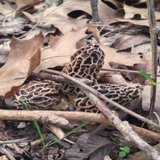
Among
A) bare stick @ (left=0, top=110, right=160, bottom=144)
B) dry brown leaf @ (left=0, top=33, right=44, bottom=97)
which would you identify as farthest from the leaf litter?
bare stick @ (left=0, top=110, right=160, bottom=144)

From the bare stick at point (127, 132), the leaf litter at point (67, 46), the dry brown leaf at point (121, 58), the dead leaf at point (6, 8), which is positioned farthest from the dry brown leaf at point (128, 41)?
the dead leaf at point (6, 8)

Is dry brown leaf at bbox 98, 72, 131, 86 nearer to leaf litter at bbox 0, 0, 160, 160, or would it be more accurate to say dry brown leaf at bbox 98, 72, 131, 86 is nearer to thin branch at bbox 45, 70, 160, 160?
leaf litter at bbox 0, 0, 160, 160

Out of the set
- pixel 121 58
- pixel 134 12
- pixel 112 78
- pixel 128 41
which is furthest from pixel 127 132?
pixel 134 12

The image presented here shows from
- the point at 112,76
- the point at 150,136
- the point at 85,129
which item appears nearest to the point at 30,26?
the point at 112,76

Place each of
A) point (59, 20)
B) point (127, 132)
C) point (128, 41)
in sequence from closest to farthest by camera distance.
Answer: point (127, 132) < point (128, 41) < point (59, 20)

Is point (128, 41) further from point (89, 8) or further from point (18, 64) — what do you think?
point (18, 64)

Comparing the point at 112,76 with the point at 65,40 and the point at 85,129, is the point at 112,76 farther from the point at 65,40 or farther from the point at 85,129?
the point at 65,40
